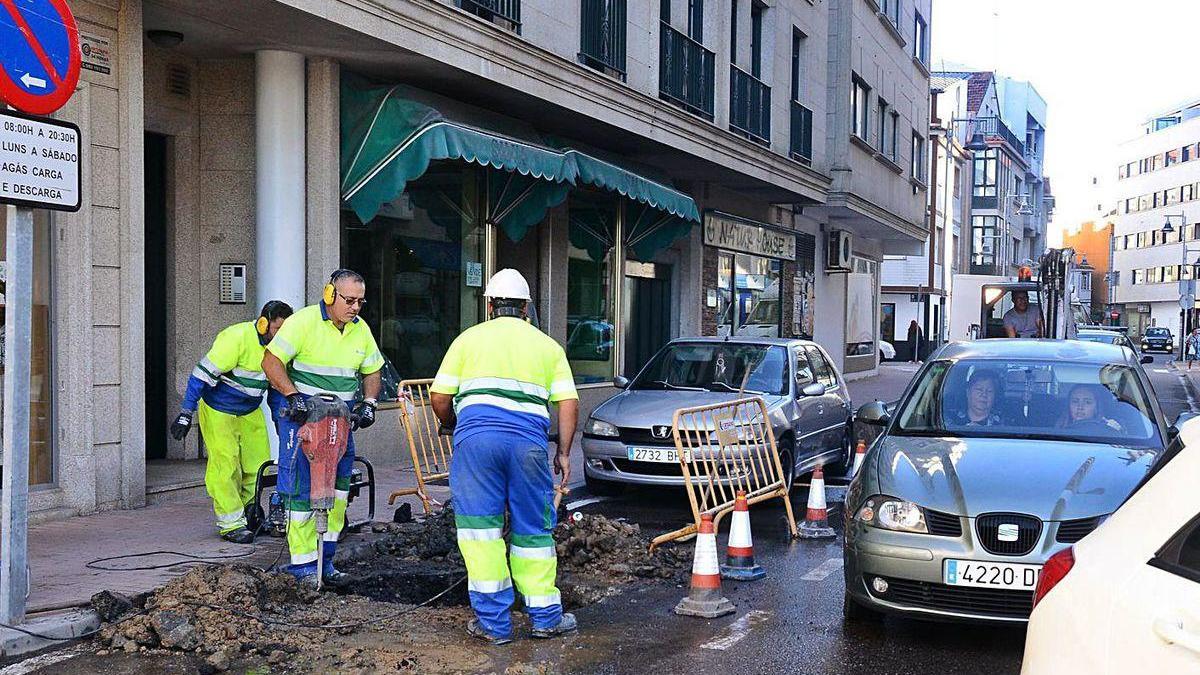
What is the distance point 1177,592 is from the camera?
2527 mm

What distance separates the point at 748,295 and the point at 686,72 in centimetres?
680

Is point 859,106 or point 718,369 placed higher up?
point 859,106

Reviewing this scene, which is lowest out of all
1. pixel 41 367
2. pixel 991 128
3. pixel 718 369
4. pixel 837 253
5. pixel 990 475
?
pixel 990 475

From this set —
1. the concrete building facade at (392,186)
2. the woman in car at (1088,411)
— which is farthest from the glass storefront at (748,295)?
the woman in car at (1088,411)

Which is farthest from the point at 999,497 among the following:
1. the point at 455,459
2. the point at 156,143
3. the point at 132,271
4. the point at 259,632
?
the point at 156,143

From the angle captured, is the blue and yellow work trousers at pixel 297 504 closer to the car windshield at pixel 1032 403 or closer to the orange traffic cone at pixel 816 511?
the car windshield at pixel 1032 403

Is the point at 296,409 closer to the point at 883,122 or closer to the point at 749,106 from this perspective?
the point at 749,106

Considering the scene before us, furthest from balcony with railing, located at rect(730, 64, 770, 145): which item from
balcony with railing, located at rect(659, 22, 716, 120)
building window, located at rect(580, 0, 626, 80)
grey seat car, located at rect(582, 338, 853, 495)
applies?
grey seat car, located at rect(582, 338, 853, 495)

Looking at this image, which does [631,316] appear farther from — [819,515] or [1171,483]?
[1171,483]

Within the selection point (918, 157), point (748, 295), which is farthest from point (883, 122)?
point (748, 295)

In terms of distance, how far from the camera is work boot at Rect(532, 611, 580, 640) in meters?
5.74

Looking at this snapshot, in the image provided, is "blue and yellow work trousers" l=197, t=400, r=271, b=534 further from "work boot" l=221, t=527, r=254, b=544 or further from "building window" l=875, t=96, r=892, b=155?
"building window" l=875, t=96, r=892, b=155

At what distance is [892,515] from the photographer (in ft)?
19.1

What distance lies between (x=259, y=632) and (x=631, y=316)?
13185 mm
